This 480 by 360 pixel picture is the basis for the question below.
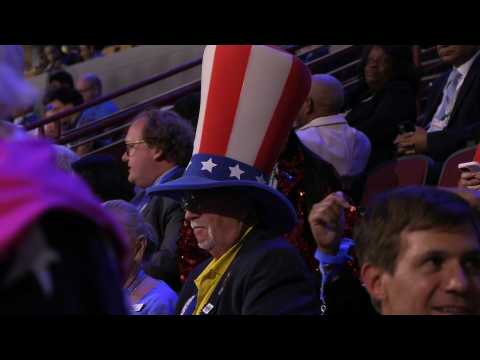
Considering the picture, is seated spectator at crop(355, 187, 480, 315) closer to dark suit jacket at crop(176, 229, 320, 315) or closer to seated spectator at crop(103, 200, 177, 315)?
dark suit jacket at crop(176, 229, 320, 315)

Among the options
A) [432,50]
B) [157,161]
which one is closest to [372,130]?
[157,161]

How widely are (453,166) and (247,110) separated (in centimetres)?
147

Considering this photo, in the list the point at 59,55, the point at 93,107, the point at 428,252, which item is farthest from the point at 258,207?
the point at 59,55

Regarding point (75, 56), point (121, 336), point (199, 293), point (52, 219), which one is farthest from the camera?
point (75, 56)

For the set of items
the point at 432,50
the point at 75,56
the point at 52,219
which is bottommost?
A: the point at 75,56

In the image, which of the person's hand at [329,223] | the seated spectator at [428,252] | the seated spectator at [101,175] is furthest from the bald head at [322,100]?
the seated spectator at [428,252]

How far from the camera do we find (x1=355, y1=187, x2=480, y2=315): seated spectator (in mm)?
2604

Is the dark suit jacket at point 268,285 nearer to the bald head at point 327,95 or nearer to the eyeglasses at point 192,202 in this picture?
the eyeglasses at point 192,202

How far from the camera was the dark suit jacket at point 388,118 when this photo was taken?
19.3 ft

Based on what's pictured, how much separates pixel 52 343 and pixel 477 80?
3.93m

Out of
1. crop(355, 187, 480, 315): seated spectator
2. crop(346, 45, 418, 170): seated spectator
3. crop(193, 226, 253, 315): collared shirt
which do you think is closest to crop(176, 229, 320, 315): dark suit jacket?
crop(193, 226, 253, 315): collared shirt

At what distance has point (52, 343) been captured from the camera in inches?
71.2

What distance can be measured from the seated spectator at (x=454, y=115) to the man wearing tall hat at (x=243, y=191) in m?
1.57
